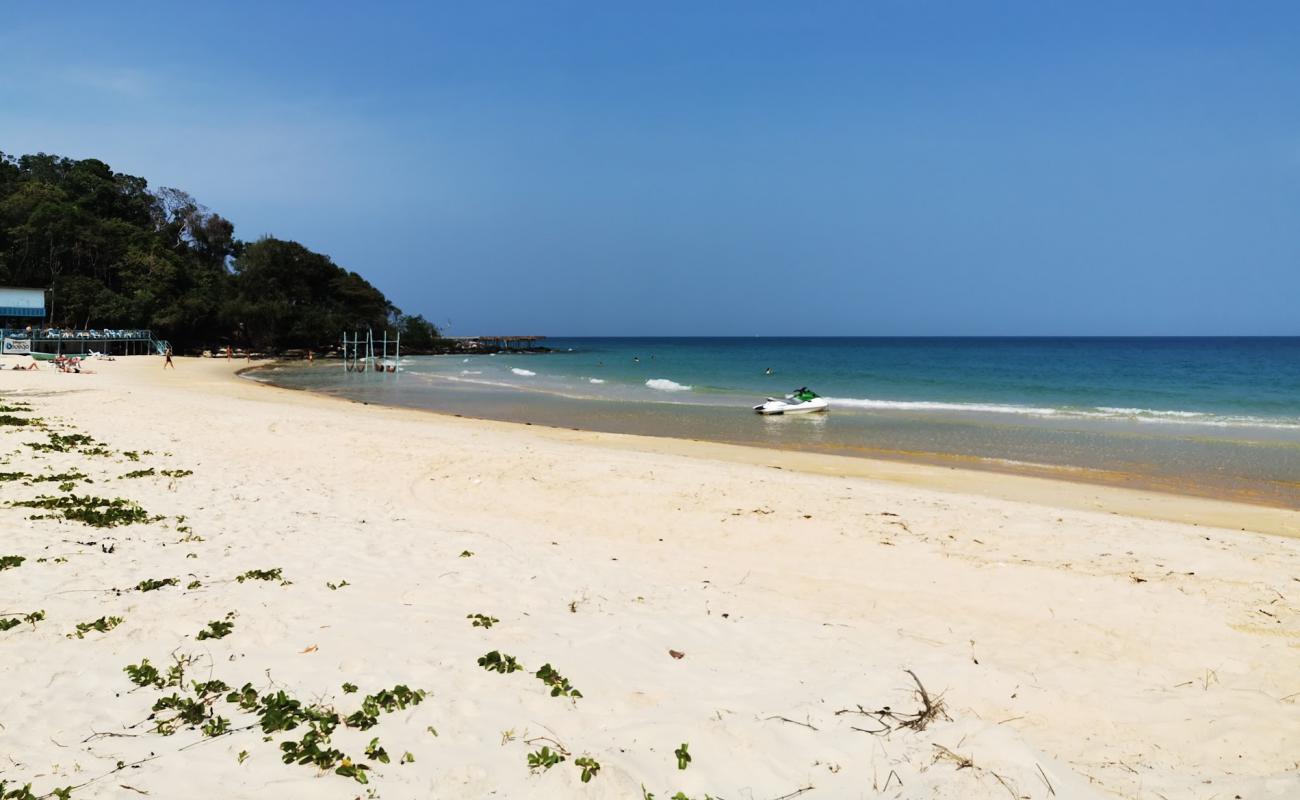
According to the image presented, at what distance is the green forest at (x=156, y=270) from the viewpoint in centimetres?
6094

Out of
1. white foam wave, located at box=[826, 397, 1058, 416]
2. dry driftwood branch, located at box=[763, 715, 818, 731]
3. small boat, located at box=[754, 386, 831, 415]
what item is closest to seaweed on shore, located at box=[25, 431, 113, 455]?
dry driftwood branch, located at box=[763, 715, 818, 731]

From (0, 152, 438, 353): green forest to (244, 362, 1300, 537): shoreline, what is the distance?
60351 mm

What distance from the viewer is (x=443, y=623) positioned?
17.6 ft

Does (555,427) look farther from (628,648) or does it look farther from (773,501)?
(628,648)

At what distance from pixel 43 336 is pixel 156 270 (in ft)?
50.9

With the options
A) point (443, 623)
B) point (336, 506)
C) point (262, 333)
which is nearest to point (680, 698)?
point (443, 623)

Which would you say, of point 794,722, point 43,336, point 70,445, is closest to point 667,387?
point 70,445

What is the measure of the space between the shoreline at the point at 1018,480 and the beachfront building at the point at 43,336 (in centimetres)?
4949

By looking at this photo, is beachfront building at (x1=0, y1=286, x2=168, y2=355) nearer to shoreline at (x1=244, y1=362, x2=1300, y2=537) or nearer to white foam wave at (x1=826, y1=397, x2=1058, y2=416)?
shoreline at (x1=244, y1=362, x2=1300, y2=537)

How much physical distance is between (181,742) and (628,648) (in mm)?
2681

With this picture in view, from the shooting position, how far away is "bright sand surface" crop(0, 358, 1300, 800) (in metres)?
3.57

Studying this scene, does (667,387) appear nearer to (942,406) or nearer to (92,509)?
(942,406)

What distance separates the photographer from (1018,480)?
47.0 feet

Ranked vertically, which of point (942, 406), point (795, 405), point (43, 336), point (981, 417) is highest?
point (43, 336)
